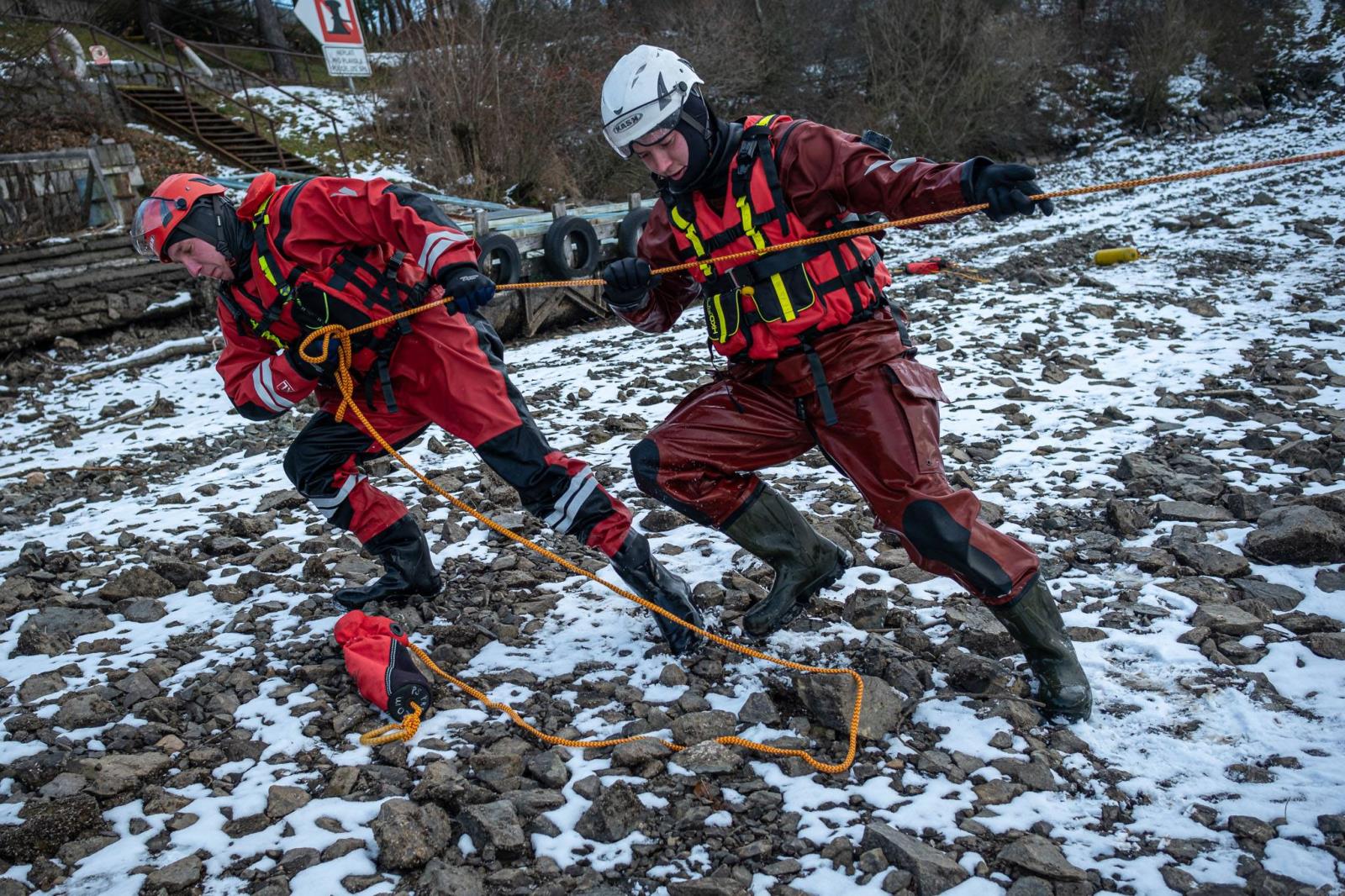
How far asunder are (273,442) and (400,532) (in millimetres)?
3475

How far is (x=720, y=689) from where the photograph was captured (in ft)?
11.1

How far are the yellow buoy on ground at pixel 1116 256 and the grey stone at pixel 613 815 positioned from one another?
10.9 metres

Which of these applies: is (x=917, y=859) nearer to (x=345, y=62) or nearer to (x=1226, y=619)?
(x=1226, y=619)

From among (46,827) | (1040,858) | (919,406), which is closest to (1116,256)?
(919,406)

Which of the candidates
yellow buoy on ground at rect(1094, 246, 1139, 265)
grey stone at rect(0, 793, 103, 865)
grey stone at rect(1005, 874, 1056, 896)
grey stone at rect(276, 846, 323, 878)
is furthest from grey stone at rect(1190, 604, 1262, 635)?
yellow buoy on ground at rect(1094, 246, 1139, 265)

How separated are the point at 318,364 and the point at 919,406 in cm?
238

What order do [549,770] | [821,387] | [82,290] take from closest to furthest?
[549,770] < [821,387] < [82,290]

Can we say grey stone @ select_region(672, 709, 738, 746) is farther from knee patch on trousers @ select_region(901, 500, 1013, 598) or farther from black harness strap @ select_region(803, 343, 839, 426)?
black harness strap @ select_region(803, 343, 839, 426)

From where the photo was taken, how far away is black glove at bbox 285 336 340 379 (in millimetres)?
3697

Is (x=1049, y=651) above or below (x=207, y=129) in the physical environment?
below

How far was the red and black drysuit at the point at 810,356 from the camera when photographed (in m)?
3.03

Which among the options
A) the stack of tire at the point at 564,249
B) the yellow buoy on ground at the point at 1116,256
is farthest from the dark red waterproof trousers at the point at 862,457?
the yellow buoy on ground at the point at 1116,256

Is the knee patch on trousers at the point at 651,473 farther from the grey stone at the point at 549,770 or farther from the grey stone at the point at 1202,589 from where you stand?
the grey stone at the point at 1202,589

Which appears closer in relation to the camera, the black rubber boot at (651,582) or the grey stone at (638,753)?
the grey stone at (638,753)
